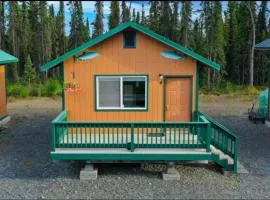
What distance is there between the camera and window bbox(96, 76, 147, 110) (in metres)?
10.5

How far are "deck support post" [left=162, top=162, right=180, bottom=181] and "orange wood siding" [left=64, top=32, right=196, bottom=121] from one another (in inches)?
93.4

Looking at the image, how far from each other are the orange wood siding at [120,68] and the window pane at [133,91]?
0.73 feet

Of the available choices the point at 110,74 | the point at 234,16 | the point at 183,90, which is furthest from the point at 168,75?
the point at 234,16

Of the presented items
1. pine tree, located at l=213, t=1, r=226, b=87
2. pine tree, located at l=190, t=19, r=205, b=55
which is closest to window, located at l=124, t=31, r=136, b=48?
pine tree, located at l=213, t=1, r=226, b=87

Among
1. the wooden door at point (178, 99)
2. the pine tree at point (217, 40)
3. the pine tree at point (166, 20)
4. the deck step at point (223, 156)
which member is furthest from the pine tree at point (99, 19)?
the deck step at point (223, 156)

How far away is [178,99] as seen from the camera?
34.8 ft

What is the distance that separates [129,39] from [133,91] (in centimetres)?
161

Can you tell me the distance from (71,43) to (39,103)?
2594 centimetres

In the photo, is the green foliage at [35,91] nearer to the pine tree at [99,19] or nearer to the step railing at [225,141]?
the step railing at [225,141]

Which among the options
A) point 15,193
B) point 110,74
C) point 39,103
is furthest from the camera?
point 39,103

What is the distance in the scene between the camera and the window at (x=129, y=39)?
10.3 meters

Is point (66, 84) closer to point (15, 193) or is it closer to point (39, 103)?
point (15, 193)

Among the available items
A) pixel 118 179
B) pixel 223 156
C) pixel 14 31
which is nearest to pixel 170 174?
pixel 118 179

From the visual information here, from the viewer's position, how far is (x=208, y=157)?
324 inches
